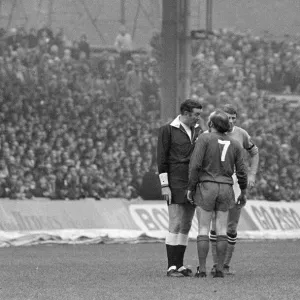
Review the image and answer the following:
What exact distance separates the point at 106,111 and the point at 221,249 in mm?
13944

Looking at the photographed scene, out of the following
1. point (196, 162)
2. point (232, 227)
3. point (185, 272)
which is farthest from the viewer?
point (232, 227)

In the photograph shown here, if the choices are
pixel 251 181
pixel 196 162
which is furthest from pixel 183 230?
pixel 251 181

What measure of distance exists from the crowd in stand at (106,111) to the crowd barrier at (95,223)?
57 cm

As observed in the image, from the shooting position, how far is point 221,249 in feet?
35.0

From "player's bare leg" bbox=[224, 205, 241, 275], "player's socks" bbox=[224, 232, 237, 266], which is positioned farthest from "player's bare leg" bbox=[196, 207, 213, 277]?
"player's bare leg" bbox=[224, 205, 241, 275]

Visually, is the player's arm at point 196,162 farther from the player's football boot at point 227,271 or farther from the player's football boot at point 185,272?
the player's football boot at point 227,271

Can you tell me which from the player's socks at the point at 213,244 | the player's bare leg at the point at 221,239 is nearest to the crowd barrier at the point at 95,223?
the player's socks at the point at 213,244

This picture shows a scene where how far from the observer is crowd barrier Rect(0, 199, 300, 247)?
18.4 meters

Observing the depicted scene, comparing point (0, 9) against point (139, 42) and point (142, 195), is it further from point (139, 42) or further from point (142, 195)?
point (142, 195)

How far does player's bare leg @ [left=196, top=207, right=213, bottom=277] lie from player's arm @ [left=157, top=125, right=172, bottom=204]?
501 mm

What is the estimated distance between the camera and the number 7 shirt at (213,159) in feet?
34.8

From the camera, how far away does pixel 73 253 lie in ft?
50.9

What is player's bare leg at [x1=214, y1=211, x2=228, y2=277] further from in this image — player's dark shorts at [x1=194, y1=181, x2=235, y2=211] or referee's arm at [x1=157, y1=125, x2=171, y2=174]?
referee's arm at [x1=157, y1=125, x2=171, y2=174]

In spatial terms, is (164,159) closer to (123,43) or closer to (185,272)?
(185,272)
